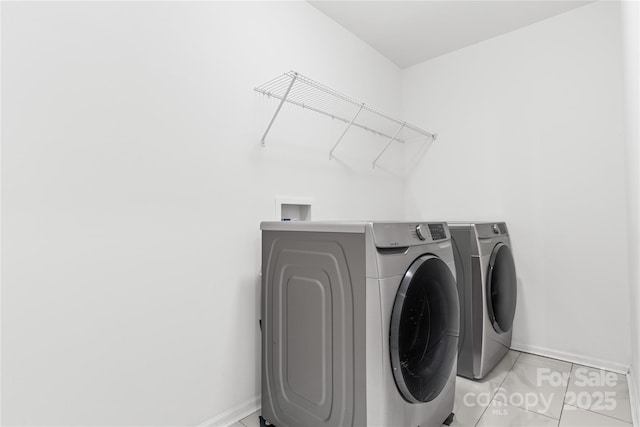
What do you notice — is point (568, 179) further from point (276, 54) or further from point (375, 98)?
point (276, 54)

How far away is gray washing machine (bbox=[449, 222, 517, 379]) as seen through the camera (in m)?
2.00

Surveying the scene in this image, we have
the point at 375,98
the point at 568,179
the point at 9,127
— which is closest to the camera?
the point at 9,127

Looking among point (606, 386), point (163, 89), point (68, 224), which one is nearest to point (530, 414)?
point (606, 386)

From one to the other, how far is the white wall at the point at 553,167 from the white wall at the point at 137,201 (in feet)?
5.46

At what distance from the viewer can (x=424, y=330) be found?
58.0 inches

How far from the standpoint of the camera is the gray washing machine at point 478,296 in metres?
2.00

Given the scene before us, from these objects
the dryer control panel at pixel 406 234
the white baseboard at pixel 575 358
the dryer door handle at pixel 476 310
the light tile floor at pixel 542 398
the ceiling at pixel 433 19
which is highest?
the ceiling at pixel 433 19

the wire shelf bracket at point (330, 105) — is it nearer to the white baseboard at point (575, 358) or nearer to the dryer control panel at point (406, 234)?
the dryer control panel at point (406, 234)

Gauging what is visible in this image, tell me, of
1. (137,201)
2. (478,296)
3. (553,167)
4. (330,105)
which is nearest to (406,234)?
(478,296)

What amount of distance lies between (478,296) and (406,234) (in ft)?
A: 3.27

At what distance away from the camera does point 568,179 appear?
7.75ft

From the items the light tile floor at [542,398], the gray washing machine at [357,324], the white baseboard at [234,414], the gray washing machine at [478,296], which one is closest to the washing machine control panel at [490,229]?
the gray washing machine at [478,296]

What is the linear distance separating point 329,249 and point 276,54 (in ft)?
4.41

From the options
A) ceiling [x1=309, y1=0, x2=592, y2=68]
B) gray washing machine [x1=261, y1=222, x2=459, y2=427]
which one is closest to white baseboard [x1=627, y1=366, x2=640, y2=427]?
gray washing machine [x1=261, y1=222, x2=459, y2=427]
